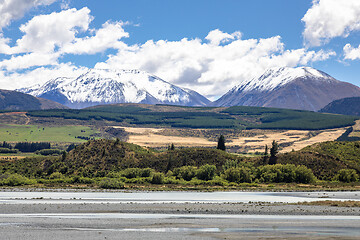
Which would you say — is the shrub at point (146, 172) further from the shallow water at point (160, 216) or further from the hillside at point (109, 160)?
the shallow water at point (160, 216)

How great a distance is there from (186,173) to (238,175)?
14.6 metres

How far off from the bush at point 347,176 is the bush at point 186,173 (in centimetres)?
3869

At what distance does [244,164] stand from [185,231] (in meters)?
90.3

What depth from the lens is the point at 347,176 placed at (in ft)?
385

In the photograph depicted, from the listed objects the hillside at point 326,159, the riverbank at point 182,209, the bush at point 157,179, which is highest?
the hillside at point 326,159

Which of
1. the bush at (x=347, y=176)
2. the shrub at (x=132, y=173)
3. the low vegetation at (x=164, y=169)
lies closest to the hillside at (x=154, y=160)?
the low vegetation at (x=164, y=169)

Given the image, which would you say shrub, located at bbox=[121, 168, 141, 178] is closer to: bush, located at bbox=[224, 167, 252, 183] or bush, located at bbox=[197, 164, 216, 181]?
bush, located at bbox=[197, 164, 216, 181]

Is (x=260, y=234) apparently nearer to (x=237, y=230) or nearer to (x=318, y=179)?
(x=237, y=230)

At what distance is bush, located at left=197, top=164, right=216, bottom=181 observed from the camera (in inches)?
4739

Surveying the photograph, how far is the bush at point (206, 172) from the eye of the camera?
120m

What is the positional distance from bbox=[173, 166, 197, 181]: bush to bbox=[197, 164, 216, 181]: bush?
1852 millimetres

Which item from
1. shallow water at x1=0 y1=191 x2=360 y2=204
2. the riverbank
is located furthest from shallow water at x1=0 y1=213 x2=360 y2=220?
shallow water at x1=0 y1=191 x2=360 y2=204

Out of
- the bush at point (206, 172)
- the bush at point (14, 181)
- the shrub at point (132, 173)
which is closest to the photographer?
the bush at point (14, 181)

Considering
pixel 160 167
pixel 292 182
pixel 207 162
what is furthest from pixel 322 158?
pixel 160 167
